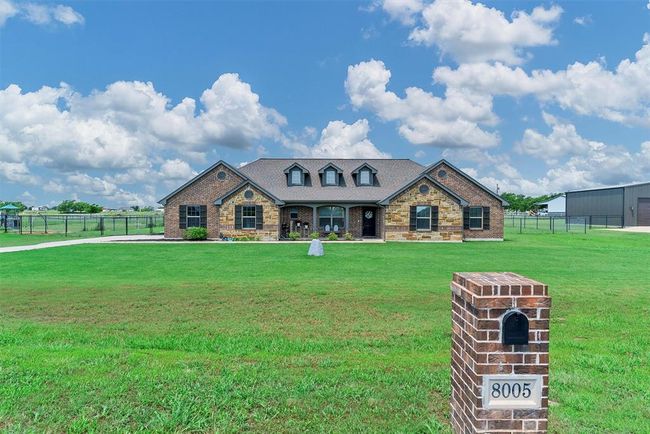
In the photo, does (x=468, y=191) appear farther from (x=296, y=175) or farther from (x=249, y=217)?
(x=249, y=217)

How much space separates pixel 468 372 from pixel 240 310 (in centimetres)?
524

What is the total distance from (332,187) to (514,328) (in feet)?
88.8

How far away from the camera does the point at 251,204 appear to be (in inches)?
1065

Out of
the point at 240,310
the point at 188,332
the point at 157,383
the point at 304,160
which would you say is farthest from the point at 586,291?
the point at 304,160

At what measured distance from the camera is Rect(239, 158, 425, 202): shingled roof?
28.7 m

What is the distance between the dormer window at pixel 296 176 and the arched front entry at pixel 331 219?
273 centimetres

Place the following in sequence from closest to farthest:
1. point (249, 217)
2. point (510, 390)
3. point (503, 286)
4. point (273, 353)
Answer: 1. point (503, 286)
2. point (510, 390)
3. point (273, 353)
4. point (249, 217)

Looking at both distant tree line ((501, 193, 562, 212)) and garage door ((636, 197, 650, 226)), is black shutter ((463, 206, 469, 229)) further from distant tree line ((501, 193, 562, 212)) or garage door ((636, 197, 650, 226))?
distant tree line ((501, 193, 562, 212))

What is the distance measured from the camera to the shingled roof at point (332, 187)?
28.7 meters

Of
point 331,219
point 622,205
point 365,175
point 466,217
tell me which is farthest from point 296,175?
point 622,205

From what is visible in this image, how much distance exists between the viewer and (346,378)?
4.55 m

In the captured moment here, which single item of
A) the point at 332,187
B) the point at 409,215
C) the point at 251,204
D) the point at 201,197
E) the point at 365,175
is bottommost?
the point at 409,215

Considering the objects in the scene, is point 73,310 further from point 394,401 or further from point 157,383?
point 394,401

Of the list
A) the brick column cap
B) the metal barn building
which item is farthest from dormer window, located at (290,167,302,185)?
the metal barn building
